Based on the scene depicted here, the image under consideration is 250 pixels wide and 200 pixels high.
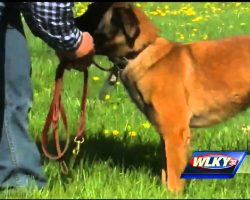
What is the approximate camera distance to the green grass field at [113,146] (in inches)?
132

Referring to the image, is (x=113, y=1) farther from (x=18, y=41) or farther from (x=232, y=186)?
(x=232, y=186)

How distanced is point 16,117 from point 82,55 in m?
0.55

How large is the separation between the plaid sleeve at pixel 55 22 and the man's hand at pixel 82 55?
0.04m

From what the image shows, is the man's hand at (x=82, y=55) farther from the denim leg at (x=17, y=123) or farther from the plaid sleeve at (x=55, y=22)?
the denim leg at (x=17, y=123)

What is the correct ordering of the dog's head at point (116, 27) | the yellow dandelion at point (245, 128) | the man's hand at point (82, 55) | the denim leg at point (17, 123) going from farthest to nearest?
1. the yellow dandelion at point (245, 128)
2. the dog's head at point (116, 27)
3. the denim leg at point (17, 123)
4. the man's hand at point (82, 55)

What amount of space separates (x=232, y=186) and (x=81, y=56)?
4.05 feet

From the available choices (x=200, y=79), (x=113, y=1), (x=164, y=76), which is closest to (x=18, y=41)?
(x=113, y=1)

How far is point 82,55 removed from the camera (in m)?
3.29

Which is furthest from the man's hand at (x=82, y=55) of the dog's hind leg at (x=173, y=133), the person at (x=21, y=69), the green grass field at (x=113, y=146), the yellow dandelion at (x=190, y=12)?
the yellow dandelion at (x=190, y=12)

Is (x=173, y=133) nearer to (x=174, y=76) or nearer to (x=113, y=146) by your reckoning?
(x=174, y=76)

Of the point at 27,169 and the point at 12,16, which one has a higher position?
the point at 12,16

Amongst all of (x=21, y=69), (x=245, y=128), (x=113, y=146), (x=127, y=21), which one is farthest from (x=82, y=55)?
(x=245, y=128)

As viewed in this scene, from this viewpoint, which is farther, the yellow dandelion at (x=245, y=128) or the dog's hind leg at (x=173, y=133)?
the yellow dandelion at (x=245, y=128)

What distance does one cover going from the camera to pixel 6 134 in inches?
135
